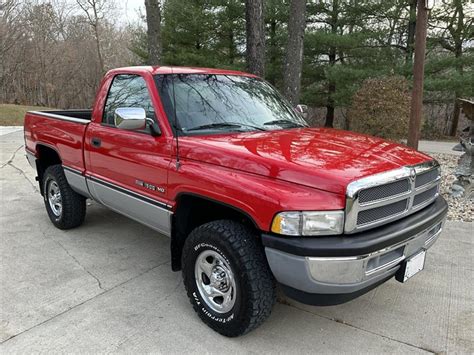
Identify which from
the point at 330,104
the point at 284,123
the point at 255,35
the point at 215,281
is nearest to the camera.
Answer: the point at 215,281

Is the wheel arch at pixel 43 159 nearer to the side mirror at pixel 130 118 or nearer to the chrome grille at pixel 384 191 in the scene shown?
the side mirror at pixel 130 118

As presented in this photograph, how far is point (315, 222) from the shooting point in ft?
7.63

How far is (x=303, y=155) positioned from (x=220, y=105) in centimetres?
115

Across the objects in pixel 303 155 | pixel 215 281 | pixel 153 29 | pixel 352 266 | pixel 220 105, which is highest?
pixel 153 29

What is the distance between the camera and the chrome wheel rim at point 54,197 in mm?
4900

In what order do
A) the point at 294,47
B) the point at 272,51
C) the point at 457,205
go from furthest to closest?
the point at 272,51
the point at 294,47
the point at 457,205

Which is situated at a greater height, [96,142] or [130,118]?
[130,118]

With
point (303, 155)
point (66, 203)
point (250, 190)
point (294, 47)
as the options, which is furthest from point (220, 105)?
point (294, 47)

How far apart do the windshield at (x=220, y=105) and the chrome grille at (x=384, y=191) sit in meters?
1.31

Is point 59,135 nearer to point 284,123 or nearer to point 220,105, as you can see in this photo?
point 220,105

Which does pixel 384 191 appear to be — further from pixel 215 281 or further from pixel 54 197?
pixel 54 197

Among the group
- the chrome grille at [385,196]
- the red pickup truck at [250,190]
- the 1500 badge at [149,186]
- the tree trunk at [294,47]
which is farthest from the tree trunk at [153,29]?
the chrome grille at [385,196]

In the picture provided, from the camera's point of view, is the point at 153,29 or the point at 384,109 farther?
the point at 153,29

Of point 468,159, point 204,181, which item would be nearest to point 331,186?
point 204,181
